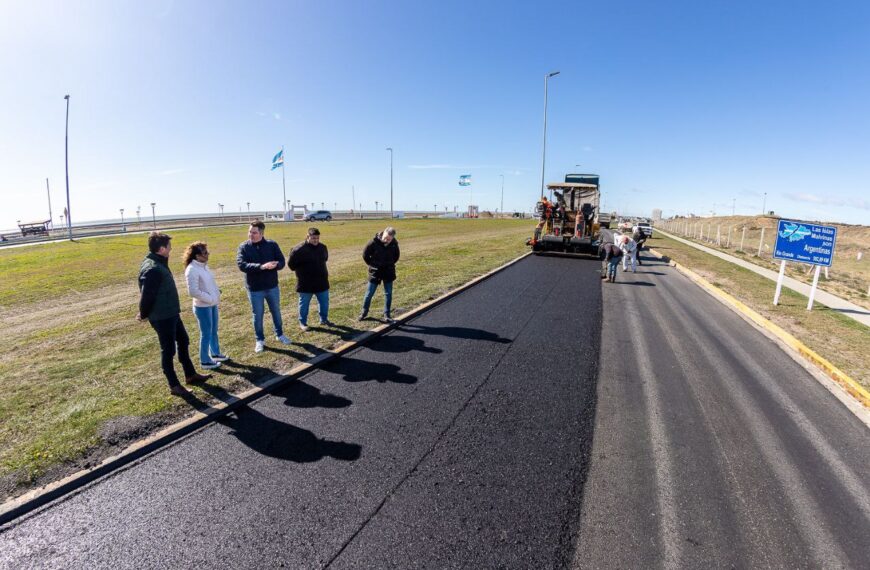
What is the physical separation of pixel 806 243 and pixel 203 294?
522 inches

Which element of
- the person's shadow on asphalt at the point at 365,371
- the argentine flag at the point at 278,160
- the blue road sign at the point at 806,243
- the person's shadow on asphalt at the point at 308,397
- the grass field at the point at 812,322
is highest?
the argentine flag at the point at 278,160

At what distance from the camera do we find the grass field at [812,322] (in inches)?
252

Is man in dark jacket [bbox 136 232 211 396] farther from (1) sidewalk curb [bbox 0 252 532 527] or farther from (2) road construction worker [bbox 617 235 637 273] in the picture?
(2) road construction worker [bbox 617 235 637 273]

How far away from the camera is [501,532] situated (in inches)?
116

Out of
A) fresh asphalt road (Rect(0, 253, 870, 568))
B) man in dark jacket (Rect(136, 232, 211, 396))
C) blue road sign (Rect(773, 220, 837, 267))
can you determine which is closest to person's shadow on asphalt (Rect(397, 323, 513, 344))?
fresh asphalt road (Rect(0, 253, 870, 568))

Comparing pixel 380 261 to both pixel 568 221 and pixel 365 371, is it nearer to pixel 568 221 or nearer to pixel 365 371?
pixel 365 371

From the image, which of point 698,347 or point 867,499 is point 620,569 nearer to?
point 867,499

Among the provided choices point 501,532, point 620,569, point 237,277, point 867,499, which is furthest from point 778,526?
point 237,277

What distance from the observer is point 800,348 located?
270 inches

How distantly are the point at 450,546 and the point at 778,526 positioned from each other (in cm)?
252

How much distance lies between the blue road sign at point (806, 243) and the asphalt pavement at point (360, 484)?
27.4 ft

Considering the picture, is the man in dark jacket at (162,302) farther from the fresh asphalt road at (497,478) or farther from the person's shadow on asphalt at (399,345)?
the person's shadow on asphalt at (399,345)

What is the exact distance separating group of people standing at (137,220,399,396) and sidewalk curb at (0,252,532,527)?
667mm

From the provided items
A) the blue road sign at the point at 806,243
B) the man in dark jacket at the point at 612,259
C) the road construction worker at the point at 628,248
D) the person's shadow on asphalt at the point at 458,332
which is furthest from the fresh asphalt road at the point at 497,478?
the road construction worker at the point at 628,248
